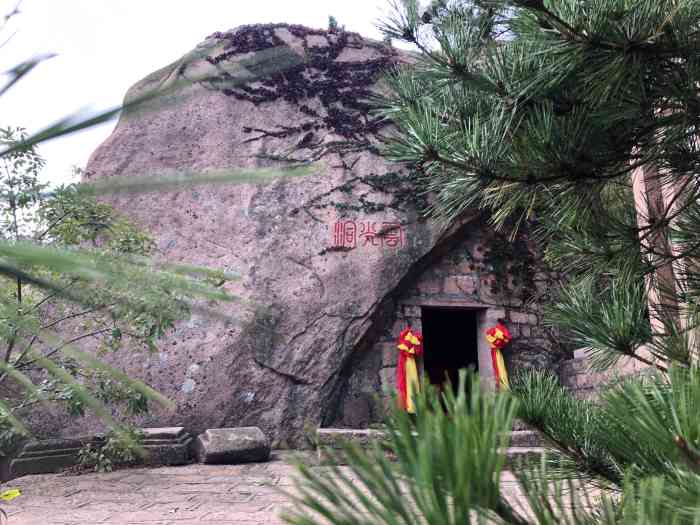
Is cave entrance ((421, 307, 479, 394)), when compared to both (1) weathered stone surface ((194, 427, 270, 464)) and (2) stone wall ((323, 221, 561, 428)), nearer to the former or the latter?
(2) stone wall ((323, 221, 561, 428))

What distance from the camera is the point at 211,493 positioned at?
12.0 ft

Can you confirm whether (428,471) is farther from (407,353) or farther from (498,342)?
(498,342)

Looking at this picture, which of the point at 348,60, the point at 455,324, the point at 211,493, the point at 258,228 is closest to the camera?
the point at 211,493

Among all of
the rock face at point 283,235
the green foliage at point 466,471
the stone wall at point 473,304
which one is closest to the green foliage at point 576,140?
the green foliage at point 466,471

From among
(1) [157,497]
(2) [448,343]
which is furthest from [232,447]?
(2) [448,343]

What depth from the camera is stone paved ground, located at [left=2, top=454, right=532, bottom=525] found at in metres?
3.09

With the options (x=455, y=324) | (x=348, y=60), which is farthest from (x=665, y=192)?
(x=455, y=324)

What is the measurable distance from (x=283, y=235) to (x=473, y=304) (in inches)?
78.8

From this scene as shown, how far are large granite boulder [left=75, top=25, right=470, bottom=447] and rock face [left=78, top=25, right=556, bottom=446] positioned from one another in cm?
1

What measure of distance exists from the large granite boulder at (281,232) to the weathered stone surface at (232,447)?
42cm

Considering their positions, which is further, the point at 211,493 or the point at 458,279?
the point at 458,279

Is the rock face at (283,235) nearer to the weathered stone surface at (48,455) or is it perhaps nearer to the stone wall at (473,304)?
the stone wall at (473,304)

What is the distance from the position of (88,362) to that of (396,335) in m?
5.57

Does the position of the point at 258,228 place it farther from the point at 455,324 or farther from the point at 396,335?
the point at 455,324
